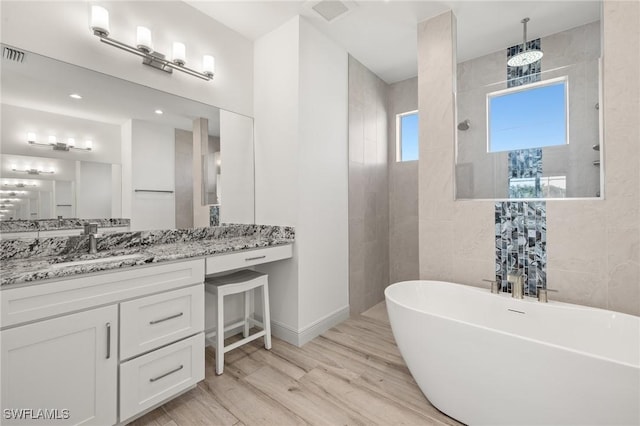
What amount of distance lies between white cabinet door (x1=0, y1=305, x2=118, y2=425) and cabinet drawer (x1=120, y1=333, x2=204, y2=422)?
0.06 meters

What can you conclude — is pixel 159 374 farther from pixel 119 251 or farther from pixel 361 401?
pixel 361 401

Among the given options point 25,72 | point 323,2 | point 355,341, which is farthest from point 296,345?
point 323,2

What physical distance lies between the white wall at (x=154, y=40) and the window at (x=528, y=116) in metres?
2.12

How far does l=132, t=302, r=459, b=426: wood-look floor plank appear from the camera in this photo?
1518 millimetres

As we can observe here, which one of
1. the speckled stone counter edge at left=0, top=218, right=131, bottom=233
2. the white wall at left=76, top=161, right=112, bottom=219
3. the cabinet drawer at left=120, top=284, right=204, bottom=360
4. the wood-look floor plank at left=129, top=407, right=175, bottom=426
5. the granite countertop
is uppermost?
the white wall at left=76, top=161, right=112, bottom=219

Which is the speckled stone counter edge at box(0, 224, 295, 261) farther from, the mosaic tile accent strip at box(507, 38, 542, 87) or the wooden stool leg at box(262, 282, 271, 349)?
the mosaic tile accent strip at box(507, 38, 542, 87)

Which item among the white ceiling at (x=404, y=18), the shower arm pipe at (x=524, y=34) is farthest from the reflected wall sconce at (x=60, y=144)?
the shower arm pipe at (x=524, y=34)

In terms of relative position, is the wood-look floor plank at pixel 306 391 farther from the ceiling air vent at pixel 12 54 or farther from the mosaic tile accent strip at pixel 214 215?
the ceiling air vent at pixel 12 54

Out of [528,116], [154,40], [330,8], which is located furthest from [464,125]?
[154,40]

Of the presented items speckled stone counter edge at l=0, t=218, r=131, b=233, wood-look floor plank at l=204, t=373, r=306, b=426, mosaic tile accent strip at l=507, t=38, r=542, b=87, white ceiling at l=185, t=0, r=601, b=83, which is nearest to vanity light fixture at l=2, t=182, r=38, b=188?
speckled stone counter edge at l=0, t=218, r=131, b=233

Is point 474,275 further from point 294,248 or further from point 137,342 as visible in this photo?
point 137,342

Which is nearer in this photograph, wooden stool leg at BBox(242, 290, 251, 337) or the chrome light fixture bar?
the chrome light fixture bar

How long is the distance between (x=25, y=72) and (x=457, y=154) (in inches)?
111

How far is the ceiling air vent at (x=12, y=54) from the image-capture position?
146cm
